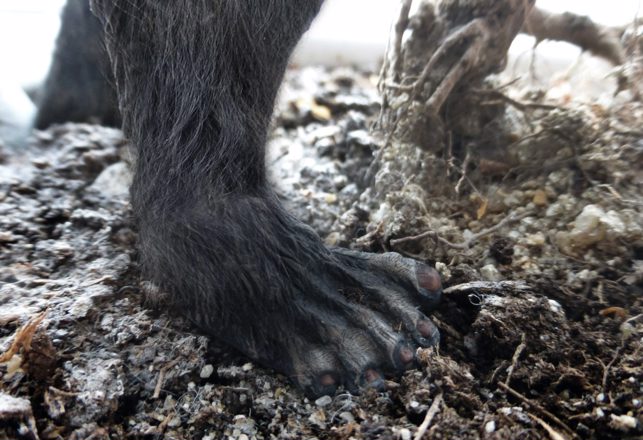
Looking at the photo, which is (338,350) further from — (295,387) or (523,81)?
(523,81)

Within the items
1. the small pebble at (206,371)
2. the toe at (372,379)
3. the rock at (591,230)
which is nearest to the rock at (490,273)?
the rock at (591,230)

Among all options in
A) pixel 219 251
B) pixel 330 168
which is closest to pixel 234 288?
pixel 219 251

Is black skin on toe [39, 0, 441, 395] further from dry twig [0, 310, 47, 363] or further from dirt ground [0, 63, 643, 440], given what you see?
dry twig [0, 310, 47, 363]

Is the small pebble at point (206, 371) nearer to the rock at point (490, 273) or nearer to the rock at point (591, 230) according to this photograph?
the rock at point (490, 273)

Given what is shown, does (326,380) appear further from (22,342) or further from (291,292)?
(22,342)

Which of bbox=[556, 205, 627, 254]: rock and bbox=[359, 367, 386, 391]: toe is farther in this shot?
bbox=[556, 205, 627, 254]: rock

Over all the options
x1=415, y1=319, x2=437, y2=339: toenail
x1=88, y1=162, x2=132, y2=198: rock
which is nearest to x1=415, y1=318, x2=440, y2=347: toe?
x1=415, y1=319, x2=437, y2=339: toenail

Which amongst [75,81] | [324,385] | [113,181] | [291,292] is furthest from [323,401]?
[75,81]
